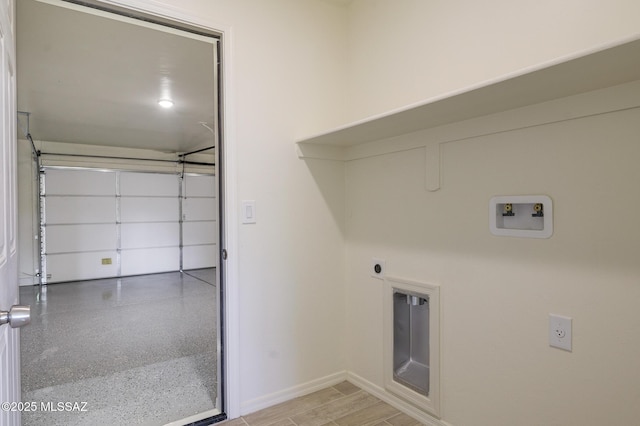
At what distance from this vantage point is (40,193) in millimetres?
6367

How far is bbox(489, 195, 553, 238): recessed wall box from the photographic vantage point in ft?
4.68

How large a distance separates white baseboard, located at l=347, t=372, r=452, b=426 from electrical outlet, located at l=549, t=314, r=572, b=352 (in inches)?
29.3

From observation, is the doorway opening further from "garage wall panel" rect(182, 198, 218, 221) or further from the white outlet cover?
the white outlet cover

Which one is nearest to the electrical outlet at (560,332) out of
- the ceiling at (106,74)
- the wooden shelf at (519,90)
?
the wooden shelf at (519,90)

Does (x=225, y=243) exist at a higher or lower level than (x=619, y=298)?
higher

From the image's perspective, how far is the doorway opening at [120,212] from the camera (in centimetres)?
229

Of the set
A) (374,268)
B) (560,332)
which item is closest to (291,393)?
(374,268)

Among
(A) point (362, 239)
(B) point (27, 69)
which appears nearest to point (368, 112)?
(A) point (362, 239)

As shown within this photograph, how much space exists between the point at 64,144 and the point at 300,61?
651 centimetres

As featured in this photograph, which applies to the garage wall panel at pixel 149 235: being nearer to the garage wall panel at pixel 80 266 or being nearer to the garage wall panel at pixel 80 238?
the garage wall panel at pixel 80 238

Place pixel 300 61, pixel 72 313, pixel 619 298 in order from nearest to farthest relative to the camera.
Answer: pixel 619 298 < pixel 300 61 < pixel 72 313

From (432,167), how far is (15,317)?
5.67ft

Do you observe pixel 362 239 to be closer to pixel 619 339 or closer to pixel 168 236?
pixel 619 339

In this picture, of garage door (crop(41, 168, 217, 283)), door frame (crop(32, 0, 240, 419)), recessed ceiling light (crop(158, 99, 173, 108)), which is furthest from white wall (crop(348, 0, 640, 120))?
garage door (crop(41, 168, 217, 283))
